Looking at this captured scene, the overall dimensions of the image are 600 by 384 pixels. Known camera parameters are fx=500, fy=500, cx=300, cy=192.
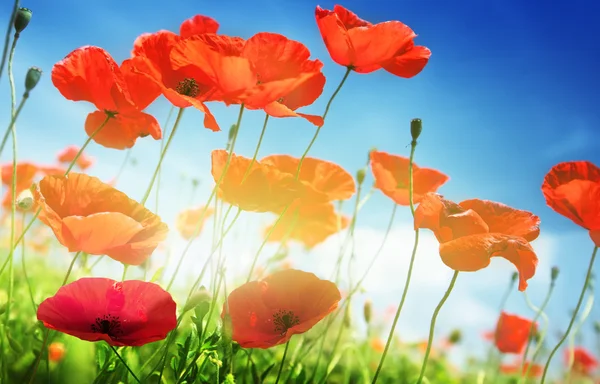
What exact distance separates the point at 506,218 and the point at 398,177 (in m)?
0.39

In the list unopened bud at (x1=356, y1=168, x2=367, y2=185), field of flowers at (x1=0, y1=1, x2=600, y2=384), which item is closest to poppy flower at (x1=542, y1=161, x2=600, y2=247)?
field of flowers at (x1=0, y1=1, x2=600, y2=384)

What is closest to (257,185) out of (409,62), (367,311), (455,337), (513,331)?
(409,62)

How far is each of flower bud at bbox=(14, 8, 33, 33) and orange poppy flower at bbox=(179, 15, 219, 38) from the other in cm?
28

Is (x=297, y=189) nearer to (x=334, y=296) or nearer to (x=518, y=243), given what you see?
(x=334, y=296)

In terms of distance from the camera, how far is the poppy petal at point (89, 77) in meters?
0.94

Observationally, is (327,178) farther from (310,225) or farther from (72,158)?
(72,158)

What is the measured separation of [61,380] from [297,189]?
481 mm

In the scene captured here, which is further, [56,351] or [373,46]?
[56,351]

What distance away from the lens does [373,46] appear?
0.98 meters

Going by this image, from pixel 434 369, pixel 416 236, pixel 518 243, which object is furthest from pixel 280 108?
pixel 434 369

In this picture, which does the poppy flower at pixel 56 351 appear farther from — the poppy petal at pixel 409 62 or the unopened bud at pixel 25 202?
the poppy petal at pixel 409 62

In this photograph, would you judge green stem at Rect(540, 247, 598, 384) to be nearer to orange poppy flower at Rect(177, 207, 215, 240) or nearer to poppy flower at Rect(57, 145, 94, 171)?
orange poppy flower at Rect(177, 207, 215, 240)

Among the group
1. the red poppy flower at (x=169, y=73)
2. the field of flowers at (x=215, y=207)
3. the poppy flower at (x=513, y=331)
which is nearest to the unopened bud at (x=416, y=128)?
the field of flowers at (x=215, y=207)

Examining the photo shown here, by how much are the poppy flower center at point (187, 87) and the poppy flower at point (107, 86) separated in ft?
0.15
